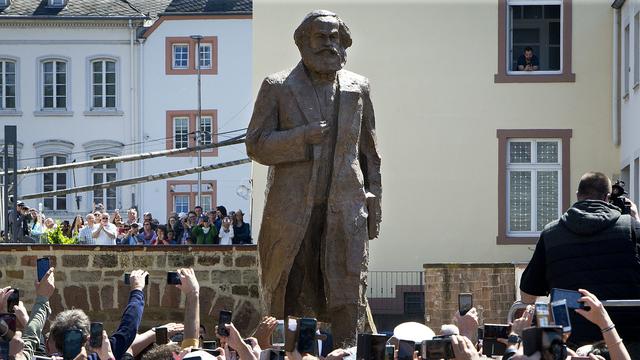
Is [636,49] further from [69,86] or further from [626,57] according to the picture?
[69,86]

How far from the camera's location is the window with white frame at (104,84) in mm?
67062

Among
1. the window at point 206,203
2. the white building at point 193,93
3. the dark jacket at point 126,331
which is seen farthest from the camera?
the white building at point 193,93

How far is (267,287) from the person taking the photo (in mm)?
11406

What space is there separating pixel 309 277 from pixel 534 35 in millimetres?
24861

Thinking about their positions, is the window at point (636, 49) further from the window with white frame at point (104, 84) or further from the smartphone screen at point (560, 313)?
the window with white frame at point (104, 84)

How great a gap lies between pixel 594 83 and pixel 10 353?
28568 millimetres

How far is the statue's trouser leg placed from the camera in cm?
1140

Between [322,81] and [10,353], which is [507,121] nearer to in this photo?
[322,81]

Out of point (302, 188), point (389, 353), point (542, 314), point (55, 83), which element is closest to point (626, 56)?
point (302, 188)

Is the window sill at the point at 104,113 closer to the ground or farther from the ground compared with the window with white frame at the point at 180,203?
farther from the ground

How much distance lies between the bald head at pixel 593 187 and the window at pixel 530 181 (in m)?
24.6

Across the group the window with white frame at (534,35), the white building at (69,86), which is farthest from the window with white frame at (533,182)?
the white building at (69,86)

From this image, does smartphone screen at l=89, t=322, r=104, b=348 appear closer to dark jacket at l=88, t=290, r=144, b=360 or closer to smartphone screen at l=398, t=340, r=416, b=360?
dark jacket at l=88, t=290, r=144, b=360

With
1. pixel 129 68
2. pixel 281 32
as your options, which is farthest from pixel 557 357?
pixel 129 68
